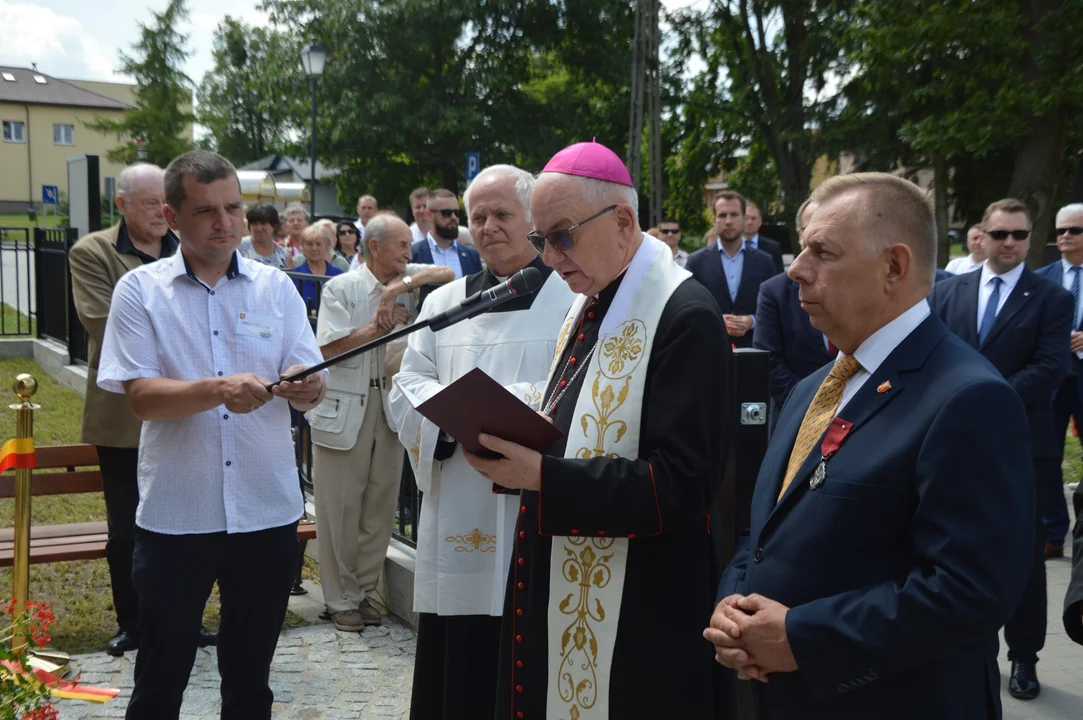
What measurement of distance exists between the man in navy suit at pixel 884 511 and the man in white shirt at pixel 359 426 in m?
3.48

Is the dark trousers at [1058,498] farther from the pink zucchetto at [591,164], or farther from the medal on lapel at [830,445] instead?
the medal on lapel at [830,445]

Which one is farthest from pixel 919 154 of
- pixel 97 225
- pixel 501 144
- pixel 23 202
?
pixel 23 202

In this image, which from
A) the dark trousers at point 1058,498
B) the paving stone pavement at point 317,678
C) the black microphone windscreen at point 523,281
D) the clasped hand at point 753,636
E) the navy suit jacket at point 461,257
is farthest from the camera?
the navy suit jacket at point 461,257

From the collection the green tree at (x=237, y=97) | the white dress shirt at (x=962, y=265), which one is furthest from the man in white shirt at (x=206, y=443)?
the green tree at (x=237, y=97)

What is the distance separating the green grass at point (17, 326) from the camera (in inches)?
592

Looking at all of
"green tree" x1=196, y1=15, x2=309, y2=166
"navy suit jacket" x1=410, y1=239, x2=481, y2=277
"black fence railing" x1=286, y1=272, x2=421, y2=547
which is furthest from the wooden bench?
"green tree" x1=196, y1=15, x2=309, y2=166

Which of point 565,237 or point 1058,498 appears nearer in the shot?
point 565,237

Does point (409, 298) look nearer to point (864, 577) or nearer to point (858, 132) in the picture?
point (864, 577)

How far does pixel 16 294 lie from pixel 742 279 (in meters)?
14.0

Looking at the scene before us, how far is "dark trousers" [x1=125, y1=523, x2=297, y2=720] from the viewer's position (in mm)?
3273

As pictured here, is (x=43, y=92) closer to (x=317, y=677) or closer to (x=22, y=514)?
(x=22, y=514)

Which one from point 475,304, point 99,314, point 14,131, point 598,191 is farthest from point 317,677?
point 14,131

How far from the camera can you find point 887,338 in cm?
212

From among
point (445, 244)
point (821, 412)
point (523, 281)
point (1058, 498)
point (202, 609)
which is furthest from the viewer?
point (445, 244)
